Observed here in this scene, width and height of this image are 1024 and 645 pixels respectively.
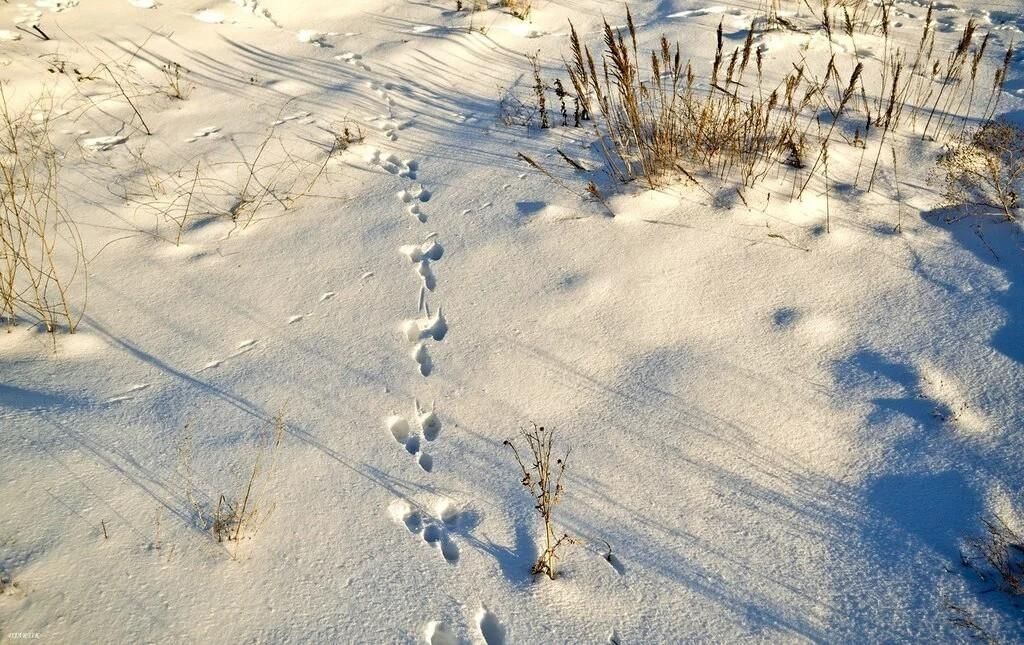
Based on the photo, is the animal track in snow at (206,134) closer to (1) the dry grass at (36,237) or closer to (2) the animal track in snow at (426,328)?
(1) the dry grass at (36,237)

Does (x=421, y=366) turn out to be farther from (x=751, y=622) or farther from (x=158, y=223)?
(x=158, y=223)

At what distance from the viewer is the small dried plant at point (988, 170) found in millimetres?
2791

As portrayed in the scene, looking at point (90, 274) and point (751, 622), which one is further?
point (90, 274)

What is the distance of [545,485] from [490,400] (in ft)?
1.40

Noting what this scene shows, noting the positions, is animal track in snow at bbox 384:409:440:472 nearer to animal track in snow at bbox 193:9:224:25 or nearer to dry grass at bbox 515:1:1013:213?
dry grass at bbox 515:1:1013:213

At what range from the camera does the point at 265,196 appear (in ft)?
11.0

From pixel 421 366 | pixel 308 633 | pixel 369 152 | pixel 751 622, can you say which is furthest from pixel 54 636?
pixel 369 152

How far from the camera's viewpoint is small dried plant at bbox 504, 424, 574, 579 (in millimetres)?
1755

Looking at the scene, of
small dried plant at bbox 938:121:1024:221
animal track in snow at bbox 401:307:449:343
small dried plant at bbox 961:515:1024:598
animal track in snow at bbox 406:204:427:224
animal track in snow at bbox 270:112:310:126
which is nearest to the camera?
small dried plant at bbox 961:515:1024:598

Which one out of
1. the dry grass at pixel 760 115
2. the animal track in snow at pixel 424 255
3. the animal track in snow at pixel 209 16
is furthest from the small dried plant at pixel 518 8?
the animal track in snow at pixel 424 255

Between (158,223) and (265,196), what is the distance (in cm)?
51

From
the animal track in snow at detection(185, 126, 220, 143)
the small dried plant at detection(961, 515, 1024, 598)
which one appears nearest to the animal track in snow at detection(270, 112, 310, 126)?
the animal track in snow at detection(185, 126, 220, 143)

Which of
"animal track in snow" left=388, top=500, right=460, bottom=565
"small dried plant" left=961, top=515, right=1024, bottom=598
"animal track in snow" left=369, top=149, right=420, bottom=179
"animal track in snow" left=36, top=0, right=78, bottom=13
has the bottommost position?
"animal track in snow" left=388, top=500, right=460, bottom=565

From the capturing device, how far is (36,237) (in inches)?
123
